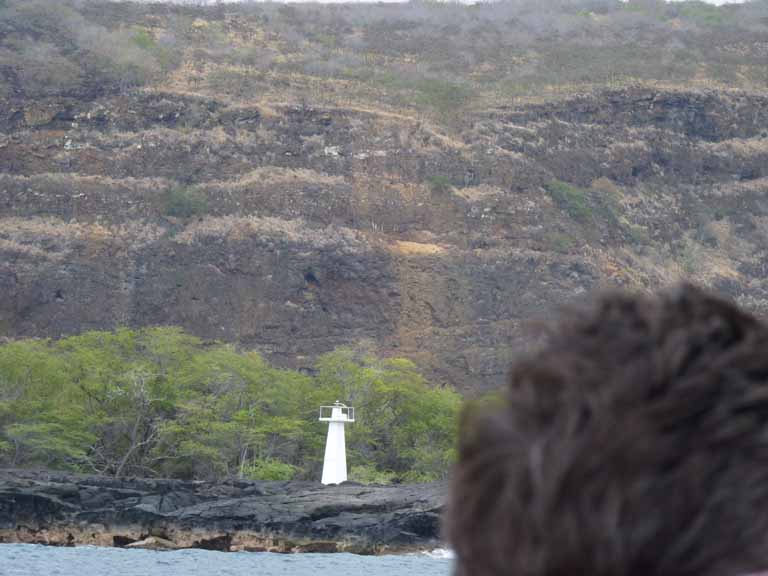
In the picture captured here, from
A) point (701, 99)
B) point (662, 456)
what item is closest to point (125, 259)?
point (701, 99)

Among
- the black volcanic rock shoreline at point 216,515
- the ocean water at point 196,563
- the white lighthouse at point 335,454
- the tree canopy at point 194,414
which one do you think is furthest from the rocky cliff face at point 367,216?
the ocean water at point 196,563

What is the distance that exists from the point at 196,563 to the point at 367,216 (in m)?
32.5

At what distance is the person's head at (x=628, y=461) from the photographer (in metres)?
0.87

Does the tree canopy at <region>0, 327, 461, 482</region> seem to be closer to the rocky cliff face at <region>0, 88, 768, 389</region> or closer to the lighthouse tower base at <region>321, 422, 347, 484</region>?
the lighthouse tower base at <region>321, 422, 347, 484</region>

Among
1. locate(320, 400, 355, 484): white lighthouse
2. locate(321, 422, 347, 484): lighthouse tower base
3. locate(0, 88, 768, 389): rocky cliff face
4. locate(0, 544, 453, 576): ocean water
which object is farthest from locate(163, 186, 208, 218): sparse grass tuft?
locate(0, 544, 453, 576): ocean water

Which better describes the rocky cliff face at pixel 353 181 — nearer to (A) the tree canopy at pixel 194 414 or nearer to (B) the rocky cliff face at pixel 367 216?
(B) the rocky cliff face at pixel 367 216

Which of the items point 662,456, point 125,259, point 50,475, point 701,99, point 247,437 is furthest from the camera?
point 701,99

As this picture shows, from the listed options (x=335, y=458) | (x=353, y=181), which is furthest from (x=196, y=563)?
(x=353, y=181)

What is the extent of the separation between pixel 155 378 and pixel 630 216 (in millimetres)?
32806

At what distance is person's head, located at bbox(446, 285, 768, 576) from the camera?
869mm

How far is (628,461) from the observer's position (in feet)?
2.81

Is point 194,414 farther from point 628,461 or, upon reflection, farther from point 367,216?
point 628,461

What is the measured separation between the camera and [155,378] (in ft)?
120

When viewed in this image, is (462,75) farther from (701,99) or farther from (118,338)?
(118,338)
